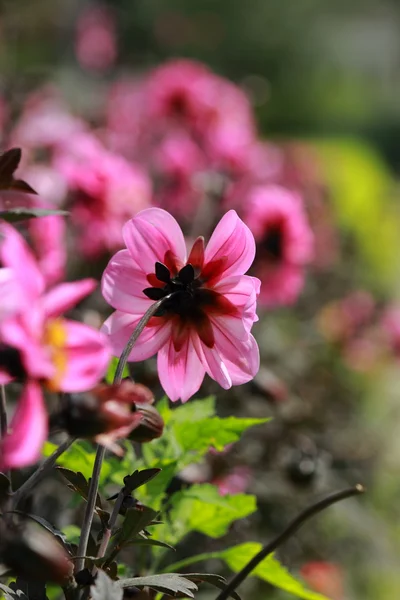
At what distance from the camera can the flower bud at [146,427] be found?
26.9 inches

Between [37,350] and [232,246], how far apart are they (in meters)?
0.25

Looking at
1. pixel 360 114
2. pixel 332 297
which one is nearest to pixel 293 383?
pixel 332 297

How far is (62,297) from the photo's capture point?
602mm

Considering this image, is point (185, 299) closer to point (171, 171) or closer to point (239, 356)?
point (239, 356)

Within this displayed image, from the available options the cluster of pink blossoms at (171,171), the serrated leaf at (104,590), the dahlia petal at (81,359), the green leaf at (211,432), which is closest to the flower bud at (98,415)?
the dahlia petal at (81,359)

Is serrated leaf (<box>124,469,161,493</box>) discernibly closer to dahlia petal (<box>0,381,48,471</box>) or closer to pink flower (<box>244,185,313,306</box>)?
dahlia petal (<box>0,381,48,471</box>)

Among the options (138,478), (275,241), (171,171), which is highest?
(138,478)

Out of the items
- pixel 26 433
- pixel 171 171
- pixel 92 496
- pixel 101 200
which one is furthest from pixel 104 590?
pixel 171 171

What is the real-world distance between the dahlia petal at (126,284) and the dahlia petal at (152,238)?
0.04ft

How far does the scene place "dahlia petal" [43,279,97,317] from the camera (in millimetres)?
593

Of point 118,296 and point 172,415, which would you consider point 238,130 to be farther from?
point 118,296

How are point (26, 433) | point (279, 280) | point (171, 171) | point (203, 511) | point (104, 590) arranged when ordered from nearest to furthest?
point (26, 433)
point (104, 590)
point (203, 511)
point (279, 280)
point (171, 171)

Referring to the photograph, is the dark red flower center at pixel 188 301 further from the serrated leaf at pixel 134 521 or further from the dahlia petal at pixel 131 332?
the serrated leaf at pixel 134 521

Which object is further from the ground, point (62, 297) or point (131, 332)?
point (62, 297)
